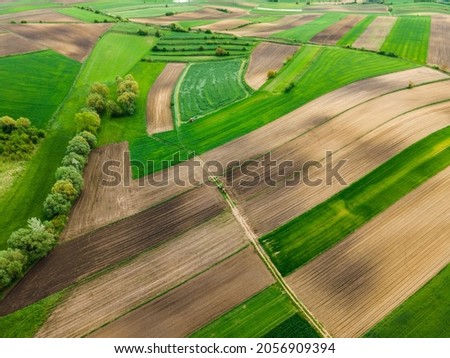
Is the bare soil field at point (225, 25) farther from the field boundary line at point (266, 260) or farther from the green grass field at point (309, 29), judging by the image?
the field boundary line at point (266, 260)

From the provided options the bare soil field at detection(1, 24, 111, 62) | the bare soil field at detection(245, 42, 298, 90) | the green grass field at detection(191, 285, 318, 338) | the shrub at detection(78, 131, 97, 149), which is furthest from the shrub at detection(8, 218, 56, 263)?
the bare soil field at detection(1, 24, 111, 62)

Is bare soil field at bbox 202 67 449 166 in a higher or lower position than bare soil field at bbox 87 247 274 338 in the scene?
higher

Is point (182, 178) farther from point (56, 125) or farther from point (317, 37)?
point (317, 37)

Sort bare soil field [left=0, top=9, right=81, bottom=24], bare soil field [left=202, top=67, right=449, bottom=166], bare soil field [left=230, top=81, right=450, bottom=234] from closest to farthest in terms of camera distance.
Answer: bare soil field [left=230, top=81, right=450, bottom=234]
bare soil field [left=202, top=67, right=449, bottom=166]
bare soil field [left=0, top=9, right=81, bottom=24]

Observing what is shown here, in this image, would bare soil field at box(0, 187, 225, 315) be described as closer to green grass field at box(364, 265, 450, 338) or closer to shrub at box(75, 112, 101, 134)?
green grass field at box(364, 265, 450, 338)

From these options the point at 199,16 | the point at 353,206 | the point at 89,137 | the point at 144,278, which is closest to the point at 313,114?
the point at 353,206

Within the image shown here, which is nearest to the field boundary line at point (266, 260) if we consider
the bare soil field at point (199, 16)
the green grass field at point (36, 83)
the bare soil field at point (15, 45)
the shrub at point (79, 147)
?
the shrub at point (79, 147)
